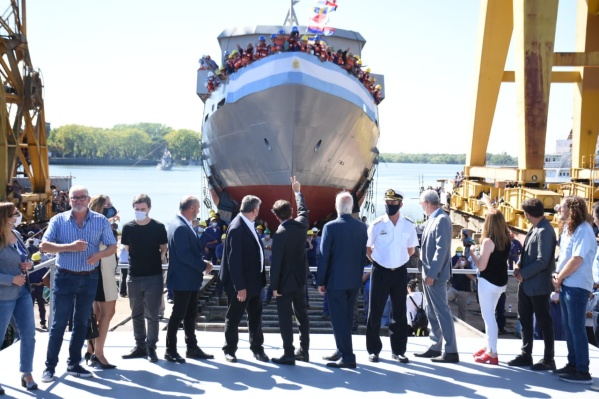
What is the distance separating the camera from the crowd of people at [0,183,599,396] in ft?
16.6

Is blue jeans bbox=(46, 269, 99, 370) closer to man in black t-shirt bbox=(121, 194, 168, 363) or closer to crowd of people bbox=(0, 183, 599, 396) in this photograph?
crowd of people bbox=(0, 183, 599, 396)

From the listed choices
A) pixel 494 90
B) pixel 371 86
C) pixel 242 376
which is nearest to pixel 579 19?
pixel 494 90

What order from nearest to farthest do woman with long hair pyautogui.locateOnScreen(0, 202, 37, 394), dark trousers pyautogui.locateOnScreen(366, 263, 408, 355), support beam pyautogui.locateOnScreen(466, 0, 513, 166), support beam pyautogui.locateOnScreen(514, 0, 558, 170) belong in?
woman with long hair pyautogui.locateOnScreen(0, 202, 37, 394) → dark trousers pyautogui.locateOnScreen(366, 263, 408, 355) → support beam pyautogui.locateOnScreen(514, 0, 558, 170) → support beam pyautogui.locateOnScreen(466, 0, 513, 166)

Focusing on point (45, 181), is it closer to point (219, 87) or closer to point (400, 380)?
point (219, 87)

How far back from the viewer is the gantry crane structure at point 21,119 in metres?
22.4

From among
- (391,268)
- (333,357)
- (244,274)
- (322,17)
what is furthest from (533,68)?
(244,274)

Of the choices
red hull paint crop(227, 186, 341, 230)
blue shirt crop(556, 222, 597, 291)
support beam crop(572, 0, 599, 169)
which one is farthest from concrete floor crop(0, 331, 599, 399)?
support beam crop(572, 0, 599, 169)

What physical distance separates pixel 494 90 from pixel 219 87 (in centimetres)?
897

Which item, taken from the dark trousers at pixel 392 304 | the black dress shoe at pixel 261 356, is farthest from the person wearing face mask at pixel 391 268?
the black dress shoe at pixel 261 356

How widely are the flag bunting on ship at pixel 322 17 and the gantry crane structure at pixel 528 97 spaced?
4821mm

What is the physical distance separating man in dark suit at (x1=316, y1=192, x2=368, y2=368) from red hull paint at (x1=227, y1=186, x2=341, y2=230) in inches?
458

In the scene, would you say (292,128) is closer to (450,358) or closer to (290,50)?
(290,50)

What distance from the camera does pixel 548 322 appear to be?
17.7 feet

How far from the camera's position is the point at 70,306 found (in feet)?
16.6
